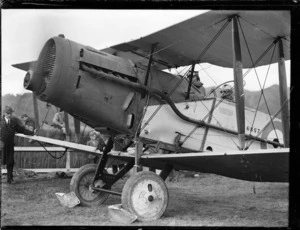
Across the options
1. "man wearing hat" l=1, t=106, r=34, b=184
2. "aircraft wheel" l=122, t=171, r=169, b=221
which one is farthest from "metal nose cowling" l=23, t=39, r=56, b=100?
"man wearing hat" l=1, t=106, r=34, b=184

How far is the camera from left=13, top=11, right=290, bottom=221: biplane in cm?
457

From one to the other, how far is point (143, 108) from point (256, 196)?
3549 millimetres

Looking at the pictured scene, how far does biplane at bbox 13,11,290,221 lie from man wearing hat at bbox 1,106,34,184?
2.10 metres

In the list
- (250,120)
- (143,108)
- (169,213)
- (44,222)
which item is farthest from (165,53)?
(44,222)

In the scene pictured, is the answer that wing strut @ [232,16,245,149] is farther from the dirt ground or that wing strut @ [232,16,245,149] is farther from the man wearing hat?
the man wearing hat

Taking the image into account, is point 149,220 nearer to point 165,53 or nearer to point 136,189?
point 136,189

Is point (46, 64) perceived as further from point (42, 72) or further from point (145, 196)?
point (145, 196)

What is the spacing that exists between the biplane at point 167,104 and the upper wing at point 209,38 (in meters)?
0.02

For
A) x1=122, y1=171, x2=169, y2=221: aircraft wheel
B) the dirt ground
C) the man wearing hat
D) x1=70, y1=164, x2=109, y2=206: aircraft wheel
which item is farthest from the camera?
the man wearing hat

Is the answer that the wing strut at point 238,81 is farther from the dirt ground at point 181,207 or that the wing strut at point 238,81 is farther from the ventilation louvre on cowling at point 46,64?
the ventilation louvre on cowling at point 46,64

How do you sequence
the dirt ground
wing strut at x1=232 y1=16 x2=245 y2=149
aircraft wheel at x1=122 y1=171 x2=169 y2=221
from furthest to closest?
wing strut at x1=232 y1=16 x2=245 y2=149 < the dirt ground < aircraft wheel at x1=122 y1=171 x2=169 y2=221

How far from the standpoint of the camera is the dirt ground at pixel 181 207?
4.61m

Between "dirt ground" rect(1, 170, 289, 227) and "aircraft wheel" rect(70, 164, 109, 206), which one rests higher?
"aircraft wheel" rect(70, 164, 109, 206)

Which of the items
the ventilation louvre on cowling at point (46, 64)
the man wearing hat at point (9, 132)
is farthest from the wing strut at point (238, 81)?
the man wearing hat at point (9, 132)
